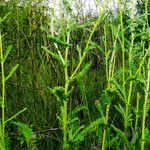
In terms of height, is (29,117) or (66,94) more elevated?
(66,94)

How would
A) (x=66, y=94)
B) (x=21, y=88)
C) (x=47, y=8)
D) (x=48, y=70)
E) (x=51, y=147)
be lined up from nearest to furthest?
1. (x=66, y=94)
2. (x=51, y=147)
3. (x=21, y=88)
4. (x=48, y=70)
5. (x=47, y=8)

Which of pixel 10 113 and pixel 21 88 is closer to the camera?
pixel 10 113

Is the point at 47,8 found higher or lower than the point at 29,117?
higher

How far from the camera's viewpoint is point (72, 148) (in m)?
1.37

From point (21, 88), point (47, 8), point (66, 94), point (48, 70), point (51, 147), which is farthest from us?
point (47, 8)

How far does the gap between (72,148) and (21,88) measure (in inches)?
50.3

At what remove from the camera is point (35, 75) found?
253 cm

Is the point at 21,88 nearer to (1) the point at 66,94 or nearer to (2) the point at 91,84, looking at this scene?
(2) the point at 91,84

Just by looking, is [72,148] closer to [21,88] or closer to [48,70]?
[21,88]

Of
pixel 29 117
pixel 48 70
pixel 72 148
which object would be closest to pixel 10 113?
pixel 29 117

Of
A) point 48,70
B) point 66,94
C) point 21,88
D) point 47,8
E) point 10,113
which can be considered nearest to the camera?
point 66,94

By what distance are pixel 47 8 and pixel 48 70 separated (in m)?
0.71

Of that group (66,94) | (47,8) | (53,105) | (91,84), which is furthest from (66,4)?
(47,8)

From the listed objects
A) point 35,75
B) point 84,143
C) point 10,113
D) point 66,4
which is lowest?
point 84,143
